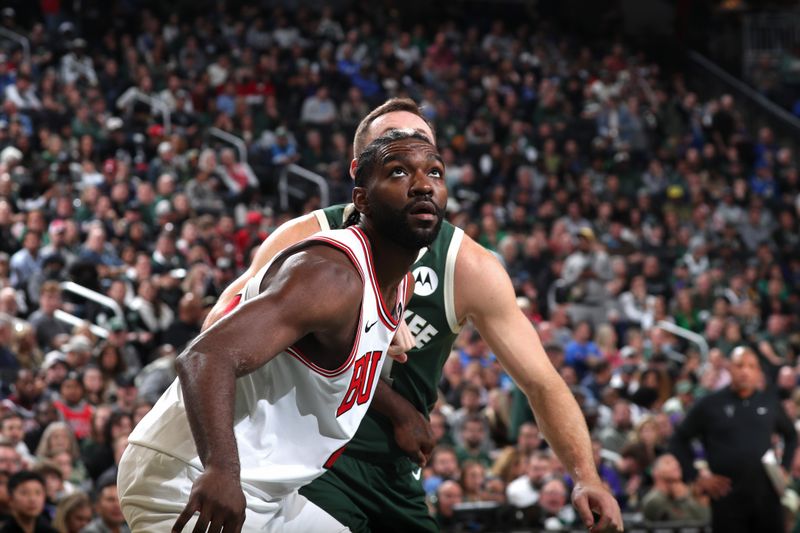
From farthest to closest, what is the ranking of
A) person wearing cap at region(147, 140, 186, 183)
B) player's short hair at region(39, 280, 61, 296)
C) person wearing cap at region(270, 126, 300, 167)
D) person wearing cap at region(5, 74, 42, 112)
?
person wearing cap at region(270, 126, 300, 167), person wearing cap at region(5, 74, 42, 112), person wearing cap at region(147, 140, 186, 183), player's short hair at region(39, 280, 61, 296)

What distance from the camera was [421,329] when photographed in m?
4.24

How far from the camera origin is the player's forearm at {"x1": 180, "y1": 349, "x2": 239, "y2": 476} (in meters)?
2.61

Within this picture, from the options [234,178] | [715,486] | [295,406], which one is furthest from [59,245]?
[295,406]

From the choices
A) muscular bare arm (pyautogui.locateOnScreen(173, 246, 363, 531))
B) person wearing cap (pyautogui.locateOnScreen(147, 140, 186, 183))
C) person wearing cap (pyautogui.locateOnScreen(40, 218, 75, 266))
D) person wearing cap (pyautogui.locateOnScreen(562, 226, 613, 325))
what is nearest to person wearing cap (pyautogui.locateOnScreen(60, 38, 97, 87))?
person wearing cap (pyautogui.locateOnScreen(147, 140, 186, 183))

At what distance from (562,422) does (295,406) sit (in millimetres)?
1173

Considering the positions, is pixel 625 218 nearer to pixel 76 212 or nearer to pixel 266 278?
pixel 76 212

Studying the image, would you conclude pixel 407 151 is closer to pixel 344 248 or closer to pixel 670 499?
pixel 344 248

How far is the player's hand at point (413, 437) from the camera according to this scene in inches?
161

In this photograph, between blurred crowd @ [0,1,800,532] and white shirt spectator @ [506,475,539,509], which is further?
blurred crowd @ [0,1,800,532]

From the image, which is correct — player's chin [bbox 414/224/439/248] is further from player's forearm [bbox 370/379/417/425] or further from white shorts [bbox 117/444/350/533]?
player's forearm [bbox 370/379/417/425]

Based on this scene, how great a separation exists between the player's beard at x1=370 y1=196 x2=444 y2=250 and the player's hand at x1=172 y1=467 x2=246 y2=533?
840mm

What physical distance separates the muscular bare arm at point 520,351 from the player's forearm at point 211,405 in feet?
4.93

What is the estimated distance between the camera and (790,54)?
2333cm

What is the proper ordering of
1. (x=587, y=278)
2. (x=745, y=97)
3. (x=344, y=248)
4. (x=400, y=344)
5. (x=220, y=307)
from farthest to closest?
(x=745, y=97), (x=587, y=278), (x=220, y=307), (x=400, y=344), (x=344, y=248)
